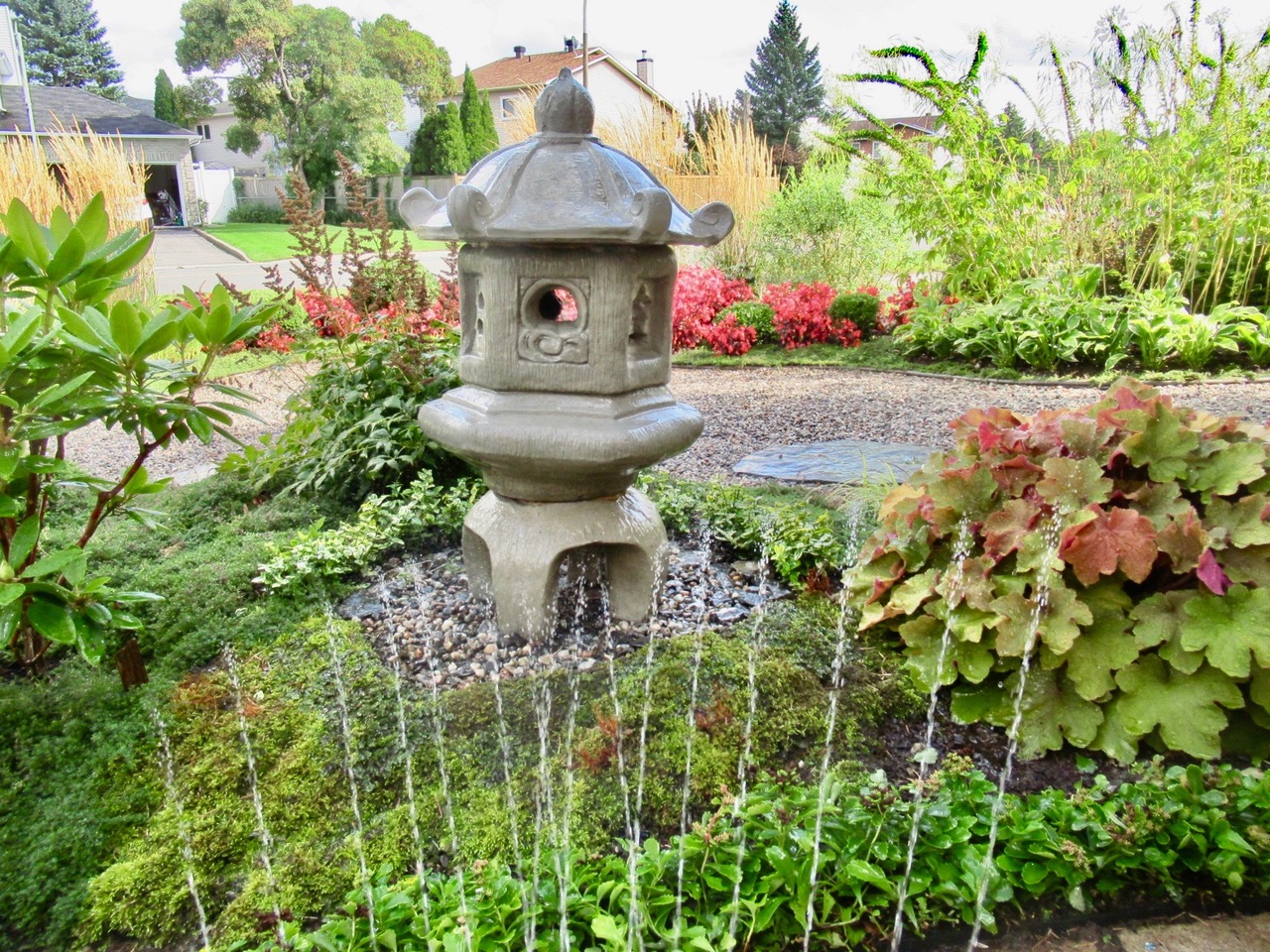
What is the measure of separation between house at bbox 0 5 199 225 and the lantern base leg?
19.8m

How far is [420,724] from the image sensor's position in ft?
6.61

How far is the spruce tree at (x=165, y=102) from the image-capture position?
1341 inches

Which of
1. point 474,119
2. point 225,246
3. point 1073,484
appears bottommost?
point 1073,484

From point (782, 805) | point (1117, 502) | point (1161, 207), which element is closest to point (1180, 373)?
point (1161, 207)

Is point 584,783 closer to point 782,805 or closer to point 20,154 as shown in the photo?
point 782,805

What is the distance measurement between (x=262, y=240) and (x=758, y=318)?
57.5ft

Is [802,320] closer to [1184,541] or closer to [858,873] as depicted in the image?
[1184,541]

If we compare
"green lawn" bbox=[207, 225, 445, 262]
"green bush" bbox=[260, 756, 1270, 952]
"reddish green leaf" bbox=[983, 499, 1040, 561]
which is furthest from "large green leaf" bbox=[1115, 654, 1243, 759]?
"green lawn" bbox=[207, 225, 445, 262]

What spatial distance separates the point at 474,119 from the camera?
28.9 meters

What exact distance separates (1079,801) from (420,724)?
1.47 meters

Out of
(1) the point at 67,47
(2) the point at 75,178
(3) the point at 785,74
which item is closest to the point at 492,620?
(2) the point at 75,178

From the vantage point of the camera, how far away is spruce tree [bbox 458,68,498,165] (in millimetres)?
28281

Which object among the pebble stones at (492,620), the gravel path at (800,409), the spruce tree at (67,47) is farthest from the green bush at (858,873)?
the spruce tree at (67,47)

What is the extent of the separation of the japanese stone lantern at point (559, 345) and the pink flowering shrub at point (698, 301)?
538cm
